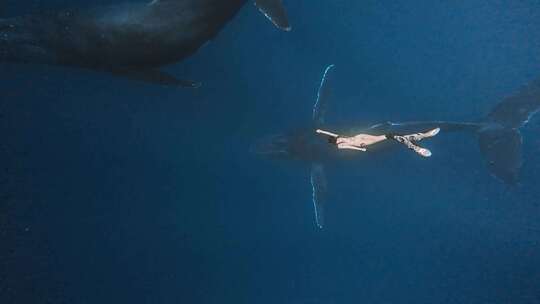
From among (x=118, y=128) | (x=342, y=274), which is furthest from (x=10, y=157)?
(x=342, y=274)

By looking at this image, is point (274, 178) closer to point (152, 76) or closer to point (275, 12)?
point (152, 76)

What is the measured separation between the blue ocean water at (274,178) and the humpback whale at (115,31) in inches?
182

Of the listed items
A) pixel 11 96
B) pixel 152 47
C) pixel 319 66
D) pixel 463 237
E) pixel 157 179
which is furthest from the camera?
pixel 463 237

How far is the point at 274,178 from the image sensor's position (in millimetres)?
15195

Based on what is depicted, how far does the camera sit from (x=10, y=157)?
12562 mm

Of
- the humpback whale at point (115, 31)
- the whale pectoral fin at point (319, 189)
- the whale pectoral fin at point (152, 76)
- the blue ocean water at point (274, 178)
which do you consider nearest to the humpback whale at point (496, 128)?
the whale pectoral fin at point (319, 189)

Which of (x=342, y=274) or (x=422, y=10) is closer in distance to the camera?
(x=422, y=10)

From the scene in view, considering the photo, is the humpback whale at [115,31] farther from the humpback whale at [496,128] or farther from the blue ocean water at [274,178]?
the blue ocean water at [274,178]

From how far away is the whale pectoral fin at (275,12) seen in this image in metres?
7.68

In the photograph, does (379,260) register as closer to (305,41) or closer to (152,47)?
(305,41)

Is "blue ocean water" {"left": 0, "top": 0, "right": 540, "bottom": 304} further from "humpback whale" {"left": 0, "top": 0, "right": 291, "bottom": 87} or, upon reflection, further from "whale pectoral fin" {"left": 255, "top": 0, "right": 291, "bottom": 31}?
"whale pectoral fin" {"left": 255, "top": 0, "right": 291, "bottom": 31}

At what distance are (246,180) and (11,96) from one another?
7.29 metres

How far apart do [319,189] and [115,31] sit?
24.1 feet

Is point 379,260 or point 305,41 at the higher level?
point 305,41
